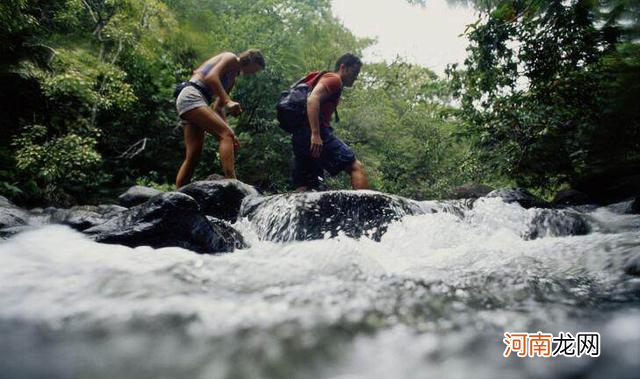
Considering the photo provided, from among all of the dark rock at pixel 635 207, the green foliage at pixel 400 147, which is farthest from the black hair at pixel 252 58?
the green foliage at pixel 400 147

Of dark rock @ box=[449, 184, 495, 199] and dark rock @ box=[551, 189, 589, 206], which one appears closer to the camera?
dark rock @ box=[551, 189, 589, 206]

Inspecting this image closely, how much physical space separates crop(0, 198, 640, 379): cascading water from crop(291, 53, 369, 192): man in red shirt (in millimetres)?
2337

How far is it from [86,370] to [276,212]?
2736 millimetres

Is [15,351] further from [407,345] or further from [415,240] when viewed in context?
[415,240]

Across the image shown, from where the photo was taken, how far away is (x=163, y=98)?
9.11 metres

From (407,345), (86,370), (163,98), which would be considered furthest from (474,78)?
(163,98)

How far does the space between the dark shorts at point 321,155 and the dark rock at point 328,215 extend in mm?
1092

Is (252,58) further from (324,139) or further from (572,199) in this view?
(572,199)

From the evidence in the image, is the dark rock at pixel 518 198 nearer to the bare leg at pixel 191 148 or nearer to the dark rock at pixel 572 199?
the dark rock at pixel 572 199

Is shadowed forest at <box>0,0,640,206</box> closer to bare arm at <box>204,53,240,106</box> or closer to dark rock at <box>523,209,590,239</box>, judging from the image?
dark rock at <box>523,209,590,239</box>

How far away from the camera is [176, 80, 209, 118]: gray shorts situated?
14.0 feet

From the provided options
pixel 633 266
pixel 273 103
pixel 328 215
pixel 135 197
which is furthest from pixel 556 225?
pixel 273 103

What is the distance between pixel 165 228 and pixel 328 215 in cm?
145

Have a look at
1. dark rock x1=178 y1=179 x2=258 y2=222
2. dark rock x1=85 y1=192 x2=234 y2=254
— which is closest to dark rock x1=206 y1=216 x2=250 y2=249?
dark rock x1=85 y1=192 x2=234 y2=254
